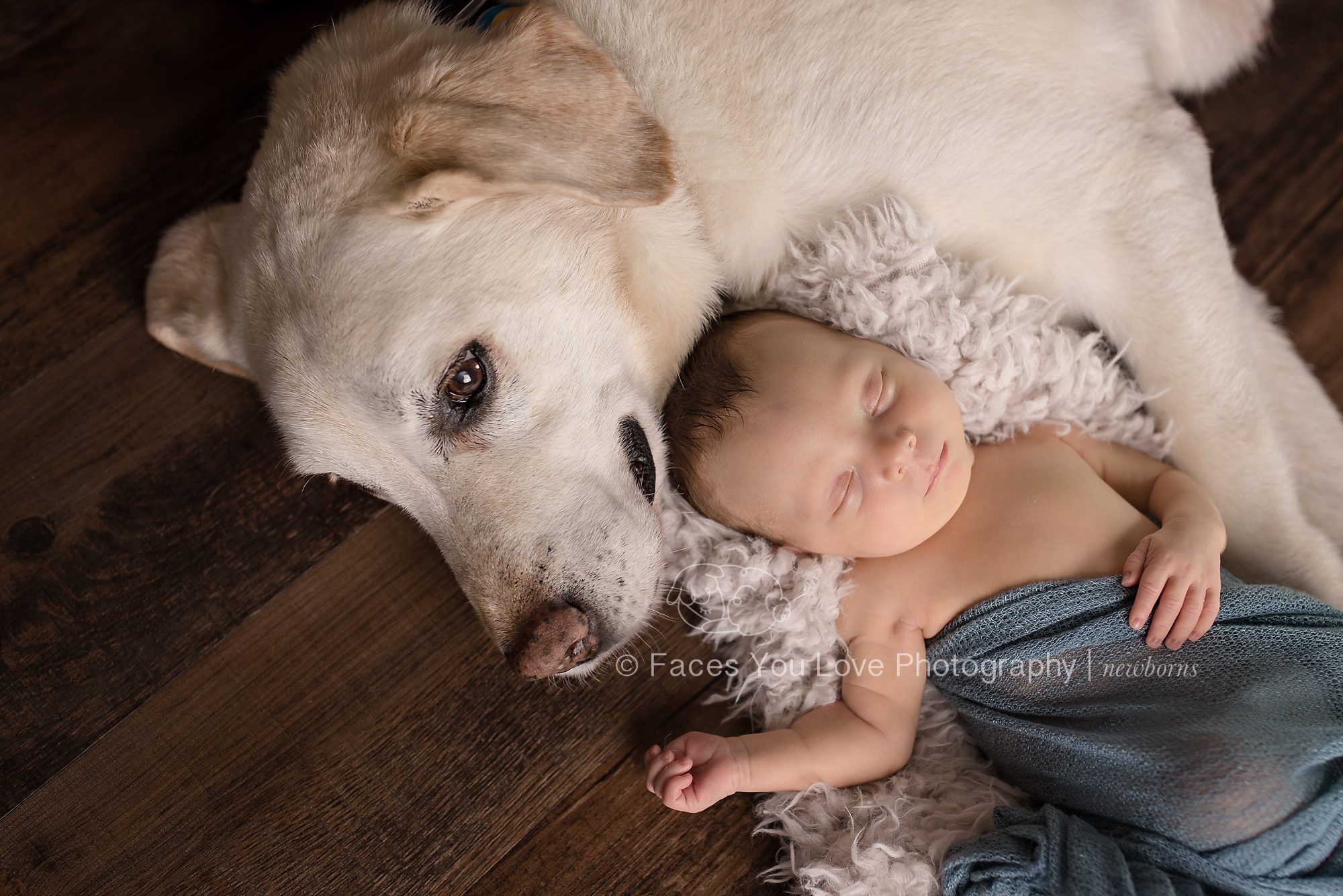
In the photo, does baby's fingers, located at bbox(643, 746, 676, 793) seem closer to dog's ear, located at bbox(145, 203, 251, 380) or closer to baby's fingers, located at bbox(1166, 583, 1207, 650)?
→ baby's fingers, located at bbox(1166, 583, 1207, 650)

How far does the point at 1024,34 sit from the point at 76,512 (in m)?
1.87

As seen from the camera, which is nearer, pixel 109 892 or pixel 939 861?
pixel 939 861

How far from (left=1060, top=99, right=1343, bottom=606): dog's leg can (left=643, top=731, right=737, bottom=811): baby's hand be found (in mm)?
953

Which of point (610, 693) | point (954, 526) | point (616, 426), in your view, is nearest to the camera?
point (616, 426)

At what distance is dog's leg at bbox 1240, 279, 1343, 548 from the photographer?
1.64 metres

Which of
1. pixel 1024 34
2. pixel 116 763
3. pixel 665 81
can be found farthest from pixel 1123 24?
pixel 116 763

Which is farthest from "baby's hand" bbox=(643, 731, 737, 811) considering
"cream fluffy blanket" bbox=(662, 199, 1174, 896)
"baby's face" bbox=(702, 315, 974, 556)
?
"baby's face" bbox=(702, 315, 974, 556)

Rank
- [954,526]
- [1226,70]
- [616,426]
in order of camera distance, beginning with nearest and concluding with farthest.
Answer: [616,426]
[954,526]
[1226,70]

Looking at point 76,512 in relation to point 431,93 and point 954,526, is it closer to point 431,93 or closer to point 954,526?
point 431,93

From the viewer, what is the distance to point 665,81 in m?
1.38

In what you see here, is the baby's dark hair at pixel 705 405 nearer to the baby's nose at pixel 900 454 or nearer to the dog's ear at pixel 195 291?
the baby's nose at pixel 900 454

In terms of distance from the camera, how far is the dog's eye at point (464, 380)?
122 centimetres

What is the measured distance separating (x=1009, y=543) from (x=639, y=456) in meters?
0.62

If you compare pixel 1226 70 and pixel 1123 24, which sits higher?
pixel 1123 24
